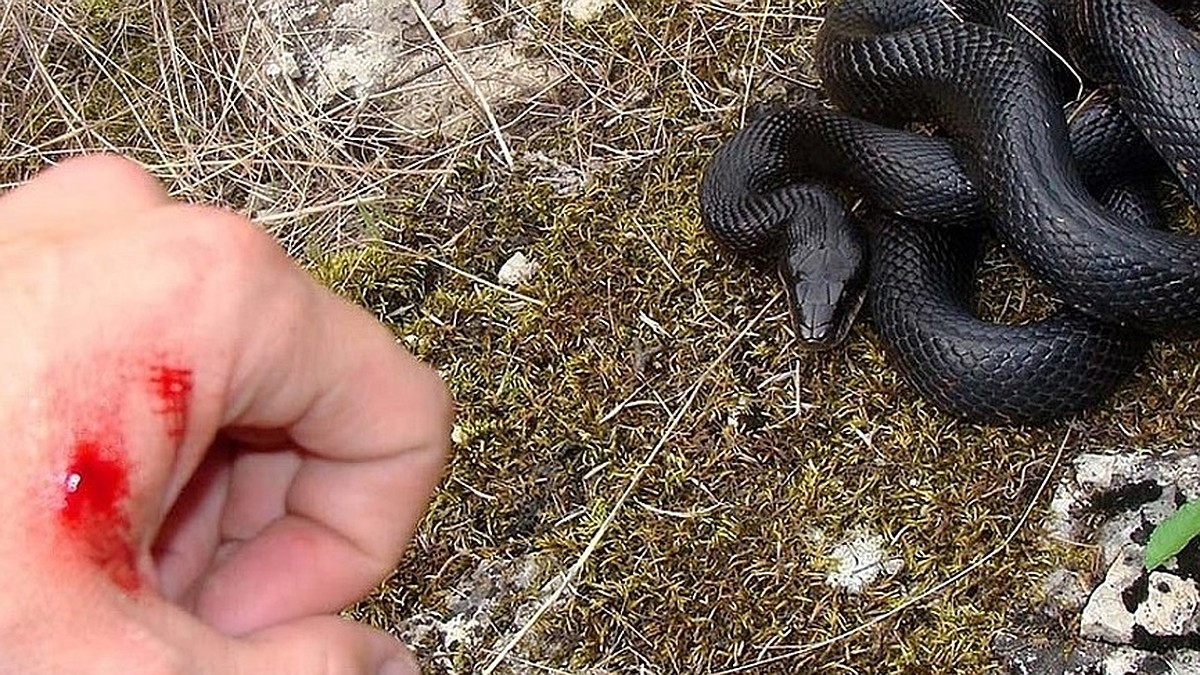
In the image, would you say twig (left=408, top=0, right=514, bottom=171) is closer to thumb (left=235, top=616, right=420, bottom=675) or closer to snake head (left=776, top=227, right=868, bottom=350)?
snake head (left=776, top=227, right=868, bottom=350)

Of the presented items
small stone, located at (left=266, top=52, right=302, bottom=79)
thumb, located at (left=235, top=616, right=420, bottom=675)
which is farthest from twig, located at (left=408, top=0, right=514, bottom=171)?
thumb, located at (left=235, top=616, right=420, bottom=675)

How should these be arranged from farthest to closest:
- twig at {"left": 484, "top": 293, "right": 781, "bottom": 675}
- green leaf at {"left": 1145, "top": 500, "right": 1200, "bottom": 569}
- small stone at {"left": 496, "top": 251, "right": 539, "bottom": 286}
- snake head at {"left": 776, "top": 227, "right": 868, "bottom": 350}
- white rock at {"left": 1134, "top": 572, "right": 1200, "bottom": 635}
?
small stone at {"left": 496, "top": 251, "right": 539, "bottom": 286}
snake head at {"left": 776, "top": 227, "right": 868, "bottom": 350}
twig at {"left": 484, "top": 293, "right": 781, "bottom": 675}
white rock at {"left": 1134, "top": 572, "right": 1200, "bottom": 635}
green leaf at {"left": 1145, "top": 500, "right": 1200, "bottom": 569}

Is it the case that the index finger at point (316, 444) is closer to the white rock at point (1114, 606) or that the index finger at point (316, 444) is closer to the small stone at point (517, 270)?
the white rock at point (1114, 606)

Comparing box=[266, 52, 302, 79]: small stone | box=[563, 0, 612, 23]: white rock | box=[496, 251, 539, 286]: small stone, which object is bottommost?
box=[496, 251, 539, 286]: small stone

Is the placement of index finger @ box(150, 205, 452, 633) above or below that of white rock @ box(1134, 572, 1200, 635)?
above

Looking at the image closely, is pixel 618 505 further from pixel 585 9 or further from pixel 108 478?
pixel 108 478

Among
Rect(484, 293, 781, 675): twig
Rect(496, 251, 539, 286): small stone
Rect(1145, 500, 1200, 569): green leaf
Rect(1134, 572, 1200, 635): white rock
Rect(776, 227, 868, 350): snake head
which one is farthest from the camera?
Rect(496, 251, 539, 286): small stone

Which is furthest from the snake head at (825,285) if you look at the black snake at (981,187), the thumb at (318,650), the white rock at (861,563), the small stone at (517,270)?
the thumb at (318,650)

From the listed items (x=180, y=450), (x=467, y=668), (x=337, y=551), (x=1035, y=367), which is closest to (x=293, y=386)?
(x=180, y=450)

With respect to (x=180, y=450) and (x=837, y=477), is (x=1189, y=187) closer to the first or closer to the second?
(x=837, y=477)
